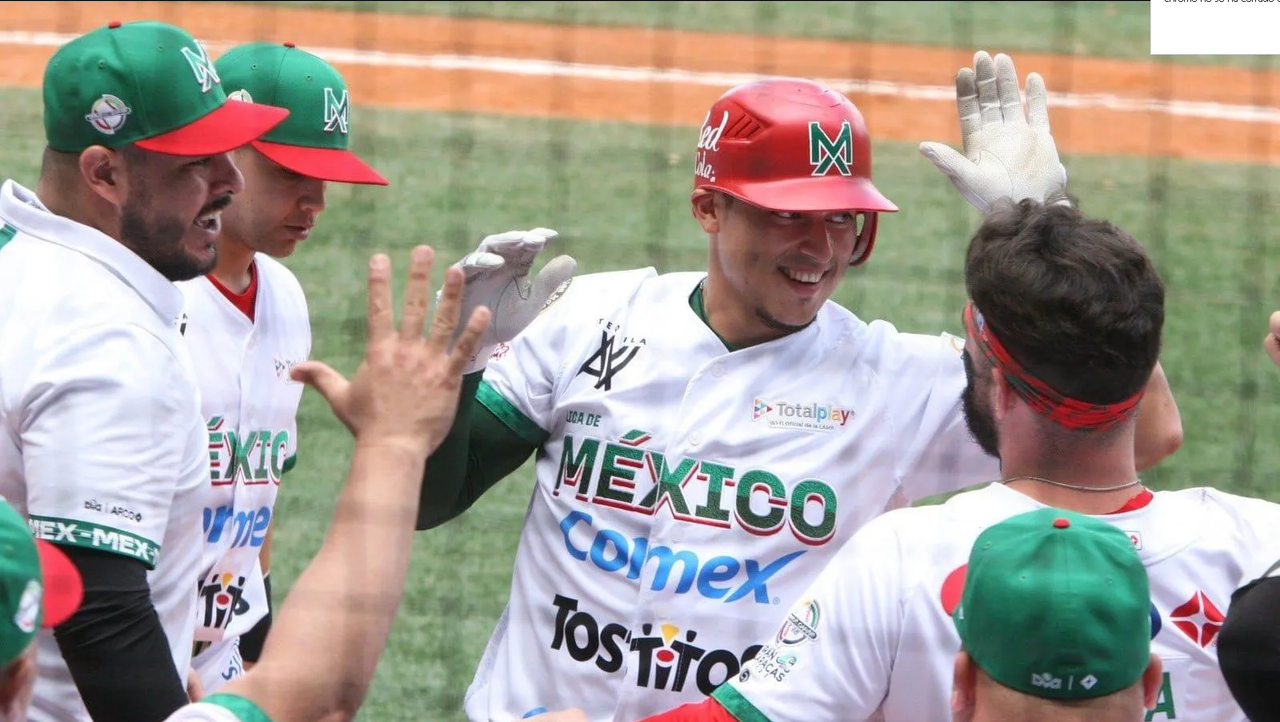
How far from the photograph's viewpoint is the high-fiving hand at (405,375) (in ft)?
7.06

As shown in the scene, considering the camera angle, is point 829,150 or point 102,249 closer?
point 102,249

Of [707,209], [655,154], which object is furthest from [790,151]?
[655,154]

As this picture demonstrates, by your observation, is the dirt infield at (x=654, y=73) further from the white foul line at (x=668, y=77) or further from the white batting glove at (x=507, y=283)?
the white batting glove at (x=507, y=283)

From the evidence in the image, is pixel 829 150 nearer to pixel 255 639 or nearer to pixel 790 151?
pixel 790 151

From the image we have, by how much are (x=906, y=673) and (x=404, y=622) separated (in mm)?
3425

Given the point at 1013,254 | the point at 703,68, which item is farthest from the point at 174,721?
the point at 703,68

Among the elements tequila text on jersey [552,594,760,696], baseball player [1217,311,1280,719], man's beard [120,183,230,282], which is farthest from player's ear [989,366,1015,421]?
man's beard [120,183,230,282]

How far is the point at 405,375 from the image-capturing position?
85.0 inches

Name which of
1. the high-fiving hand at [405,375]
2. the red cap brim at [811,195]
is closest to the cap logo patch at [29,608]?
the high-fiving hand at [405,375]

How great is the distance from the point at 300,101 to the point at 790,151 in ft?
4.64

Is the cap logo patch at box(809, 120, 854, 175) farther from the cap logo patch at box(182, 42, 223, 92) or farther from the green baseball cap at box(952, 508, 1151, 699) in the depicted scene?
the green baseball cap at box(952, 508, 1151, 699)

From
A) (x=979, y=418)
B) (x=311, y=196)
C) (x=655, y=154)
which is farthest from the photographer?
(x=655, y=154)

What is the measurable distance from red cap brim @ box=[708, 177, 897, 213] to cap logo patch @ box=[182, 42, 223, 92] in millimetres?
1054

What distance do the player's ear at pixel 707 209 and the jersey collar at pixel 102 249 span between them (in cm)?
113
